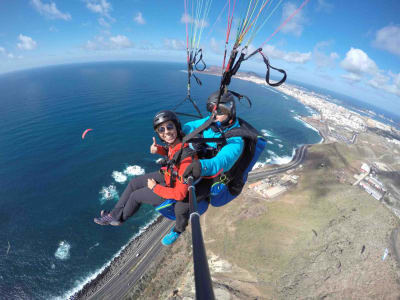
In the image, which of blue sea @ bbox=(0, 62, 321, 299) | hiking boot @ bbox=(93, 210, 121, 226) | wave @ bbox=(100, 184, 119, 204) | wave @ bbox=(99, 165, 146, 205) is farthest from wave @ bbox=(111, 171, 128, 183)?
hiking boot @ bbox=(93, 210, 121, 226)

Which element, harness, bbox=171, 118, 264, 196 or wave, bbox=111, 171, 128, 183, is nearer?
harness, bbox=171, 118, 264, 196

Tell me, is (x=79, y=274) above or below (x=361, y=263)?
below

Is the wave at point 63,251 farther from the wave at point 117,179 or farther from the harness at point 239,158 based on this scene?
the harness at point 239,158

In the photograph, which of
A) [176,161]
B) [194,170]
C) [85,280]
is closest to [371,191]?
[176,161]

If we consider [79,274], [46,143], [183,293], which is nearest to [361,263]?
[183,293]

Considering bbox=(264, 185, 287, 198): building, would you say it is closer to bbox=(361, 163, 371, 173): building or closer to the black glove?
bbox=(361, 163, 371, 173): building

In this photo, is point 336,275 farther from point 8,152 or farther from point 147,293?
point 8,152
